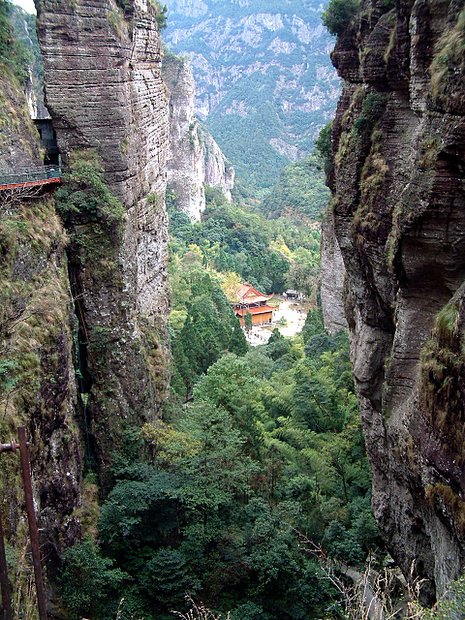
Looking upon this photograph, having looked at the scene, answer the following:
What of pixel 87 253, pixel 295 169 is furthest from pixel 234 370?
pixel 295 169

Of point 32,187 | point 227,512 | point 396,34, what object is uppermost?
point 396,34

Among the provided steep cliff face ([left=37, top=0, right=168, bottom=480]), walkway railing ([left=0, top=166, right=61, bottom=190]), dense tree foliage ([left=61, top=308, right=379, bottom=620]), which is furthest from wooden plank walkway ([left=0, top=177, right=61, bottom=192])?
dense tree foliage ([left=61, top=308, right=379, bottom=620])

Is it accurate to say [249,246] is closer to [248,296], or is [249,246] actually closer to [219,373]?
[248,296]

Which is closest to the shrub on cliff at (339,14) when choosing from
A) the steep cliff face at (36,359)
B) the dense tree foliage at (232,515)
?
the steep cliff face at (36,359)

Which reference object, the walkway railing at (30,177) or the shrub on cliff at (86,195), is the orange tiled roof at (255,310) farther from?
the walkway railing at (30,177)

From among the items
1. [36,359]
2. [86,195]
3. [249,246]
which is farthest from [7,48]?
[249,246]

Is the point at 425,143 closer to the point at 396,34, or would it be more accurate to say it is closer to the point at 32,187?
the point at 396,34

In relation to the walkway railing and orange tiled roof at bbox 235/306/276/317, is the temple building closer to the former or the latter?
orange tiled roof at bbox 235/306/276/317
